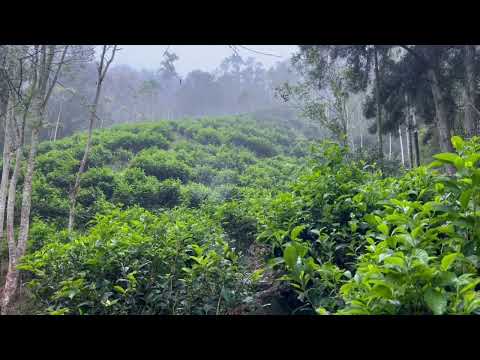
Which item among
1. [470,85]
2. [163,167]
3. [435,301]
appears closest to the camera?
[435,301]

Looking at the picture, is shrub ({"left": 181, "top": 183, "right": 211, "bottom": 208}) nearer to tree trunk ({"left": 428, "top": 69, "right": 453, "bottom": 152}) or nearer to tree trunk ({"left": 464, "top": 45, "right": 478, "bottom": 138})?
tree trunk ({"left": 428, "top": 69, "right": 453, "bottom": 152})

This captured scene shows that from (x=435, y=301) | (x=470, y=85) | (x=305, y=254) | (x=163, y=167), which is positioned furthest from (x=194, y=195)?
(x=435, y=301)

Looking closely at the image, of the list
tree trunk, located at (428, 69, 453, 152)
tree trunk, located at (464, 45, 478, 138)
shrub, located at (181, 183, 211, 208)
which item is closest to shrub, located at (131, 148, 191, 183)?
shrub, located at (181, 183, 211, 208)

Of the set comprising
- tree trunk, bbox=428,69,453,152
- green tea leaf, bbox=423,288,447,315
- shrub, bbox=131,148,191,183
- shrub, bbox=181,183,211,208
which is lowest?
shrub, bbox=181,183,211,208

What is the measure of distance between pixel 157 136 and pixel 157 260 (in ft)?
28.1

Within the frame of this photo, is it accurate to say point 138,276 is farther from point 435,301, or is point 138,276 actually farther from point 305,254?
point 435,301

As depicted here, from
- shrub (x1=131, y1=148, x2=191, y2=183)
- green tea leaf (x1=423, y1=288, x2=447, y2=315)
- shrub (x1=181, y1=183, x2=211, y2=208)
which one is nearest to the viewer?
green tea leaf (x1=423, y1=288, x2=447, y2=315)

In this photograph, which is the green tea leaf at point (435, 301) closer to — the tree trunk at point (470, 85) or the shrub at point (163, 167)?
the tree trunk at point (470, 85)
